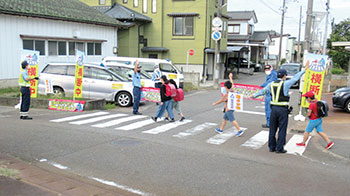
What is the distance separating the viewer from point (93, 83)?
13641 millimetres

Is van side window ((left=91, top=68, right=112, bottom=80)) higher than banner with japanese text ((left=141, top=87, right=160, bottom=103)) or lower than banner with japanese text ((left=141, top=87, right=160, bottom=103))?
higher

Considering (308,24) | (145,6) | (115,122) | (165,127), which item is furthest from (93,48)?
(308,24)

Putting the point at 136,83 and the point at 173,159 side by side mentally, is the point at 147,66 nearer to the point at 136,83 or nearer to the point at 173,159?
the point at 136,83

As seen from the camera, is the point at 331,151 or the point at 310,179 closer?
the point at 310,179

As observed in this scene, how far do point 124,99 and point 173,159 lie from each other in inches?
288

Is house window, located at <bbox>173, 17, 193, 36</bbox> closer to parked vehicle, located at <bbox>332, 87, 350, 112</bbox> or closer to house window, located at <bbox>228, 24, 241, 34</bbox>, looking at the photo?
parked vehicle, located at <bbox>332, 87, 350, 112</bbox>

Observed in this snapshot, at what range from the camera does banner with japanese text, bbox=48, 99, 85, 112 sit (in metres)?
12.1

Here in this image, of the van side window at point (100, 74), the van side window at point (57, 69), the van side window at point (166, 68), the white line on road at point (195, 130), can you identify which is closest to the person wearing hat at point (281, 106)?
the white line on road at point (195, 130)

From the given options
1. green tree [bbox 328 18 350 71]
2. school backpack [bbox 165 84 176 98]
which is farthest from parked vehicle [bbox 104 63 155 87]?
green tree [bbox 328 18 350 71]

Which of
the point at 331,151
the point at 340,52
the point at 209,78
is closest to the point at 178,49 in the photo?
the point at 209,78

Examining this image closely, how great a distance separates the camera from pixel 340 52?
32.0 metres

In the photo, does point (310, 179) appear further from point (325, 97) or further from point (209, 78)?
Result: point (209, 78)

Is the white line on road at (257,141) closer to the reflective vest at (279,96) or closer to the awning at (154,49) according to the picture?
the reflective vest at (279,96)

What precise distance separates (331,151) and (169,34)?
2312cm
